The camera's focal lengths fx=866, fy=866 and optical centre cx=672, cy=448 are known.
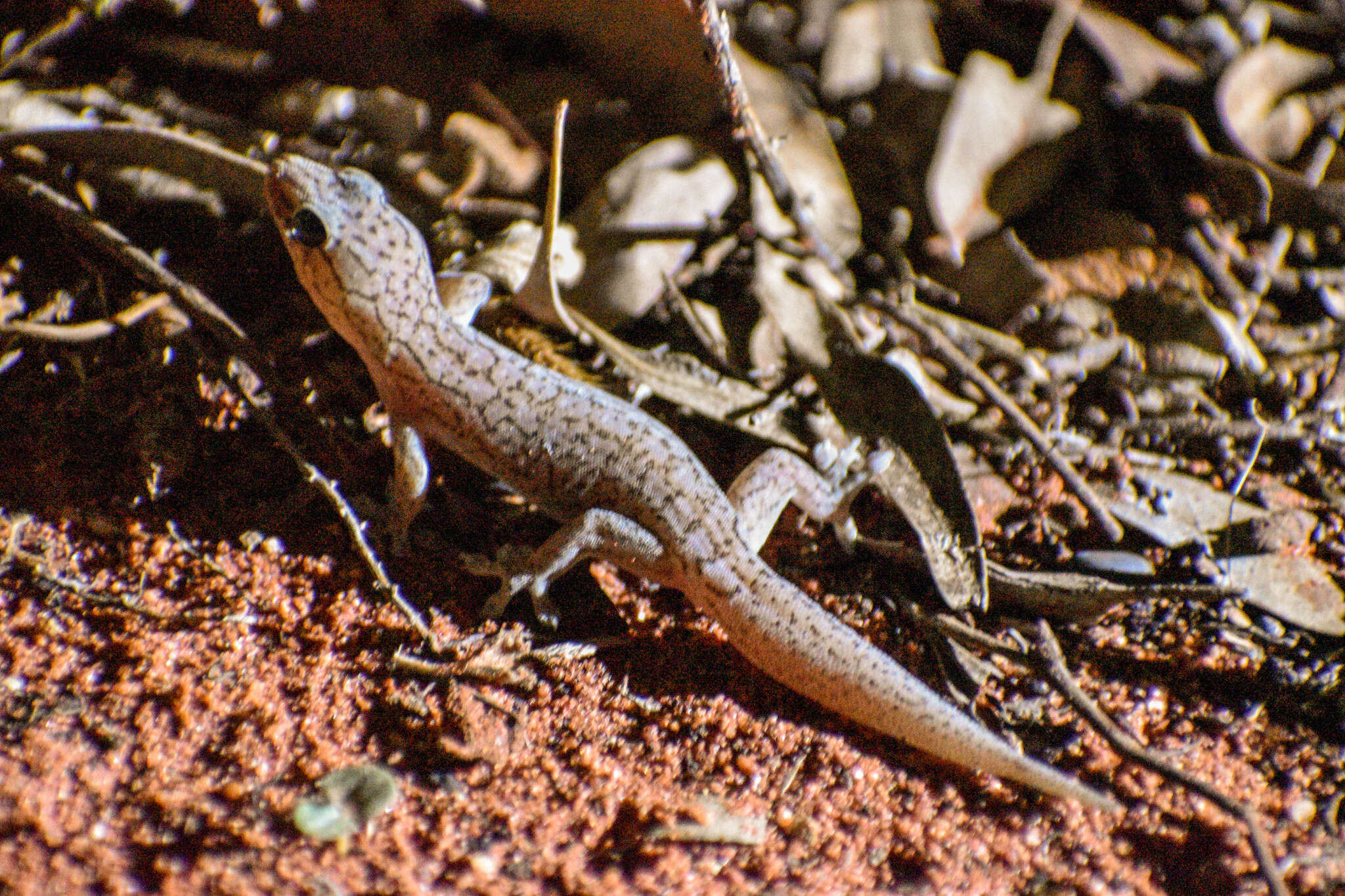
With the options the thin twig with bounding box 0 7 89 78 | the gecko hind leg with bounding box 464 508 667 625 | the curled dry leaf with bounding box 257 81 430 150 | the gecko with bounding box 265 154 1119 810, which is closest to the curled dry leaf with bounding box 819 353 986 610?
the gecko with bounding box 265 154 1119 810

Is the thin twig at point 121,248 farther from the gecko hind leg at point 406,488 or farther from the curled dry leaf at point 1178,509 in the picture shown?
the curled dry leaf at point 1178,509

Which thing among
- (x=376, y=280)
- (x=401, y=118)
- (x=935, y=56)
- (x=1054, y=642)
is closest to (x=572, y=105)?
(x=401, y=118)

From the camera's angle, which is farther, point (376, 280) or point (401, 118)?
point (401, 118)

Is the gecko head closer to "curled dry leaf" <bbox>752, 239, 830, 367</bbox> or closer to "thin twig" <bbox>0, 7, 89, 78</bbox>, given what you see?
"thin twig" <bbox>0, 7, 89, 78</bbox>

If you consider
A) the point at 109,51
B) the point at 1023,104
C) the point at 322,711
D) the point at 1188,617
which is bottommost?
the point at 1188,617

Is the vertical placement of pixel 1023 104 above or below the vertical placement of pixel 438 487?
above

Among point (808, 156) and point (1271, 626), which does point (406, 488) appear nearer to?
point (808, 156)

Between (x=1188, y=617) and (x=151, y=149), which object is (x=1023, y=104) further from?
(x=151, y=149)
